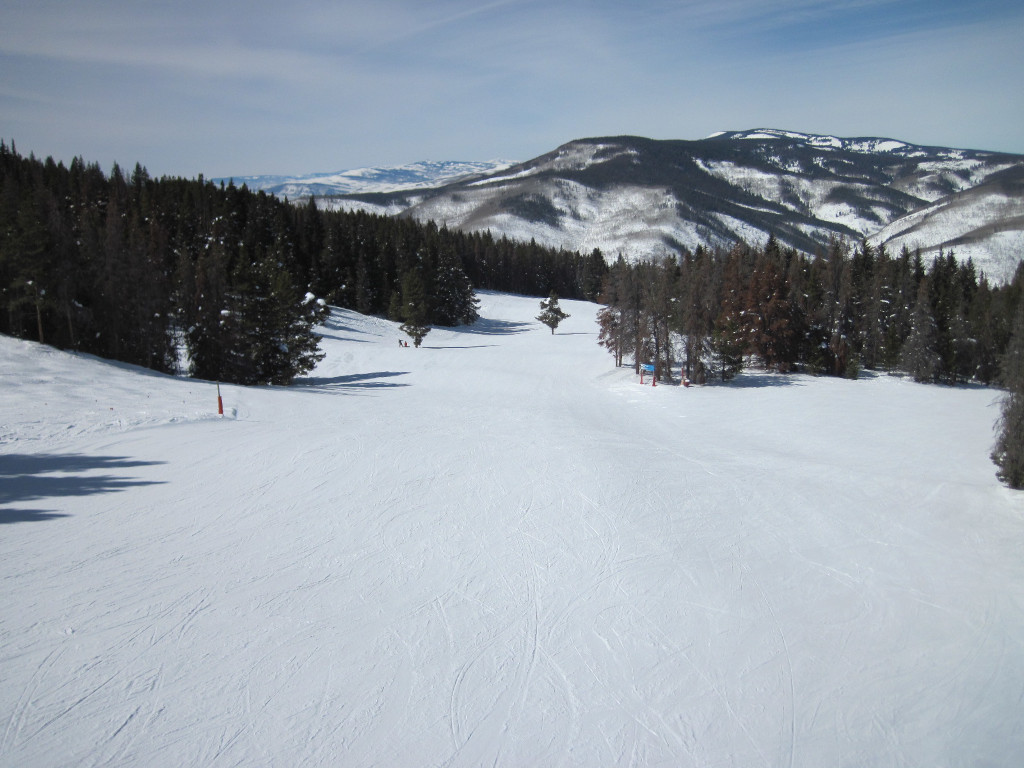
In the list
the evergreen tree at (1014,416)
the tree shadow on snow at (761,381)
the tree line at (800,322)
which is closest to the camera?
the evergreen tree at (1014,416)

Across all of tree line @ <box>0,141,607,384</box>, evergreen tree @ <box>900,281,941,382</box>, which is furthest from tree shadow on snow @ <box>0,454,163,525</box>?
evergreen tree @ <box>900,281,941,382</box>

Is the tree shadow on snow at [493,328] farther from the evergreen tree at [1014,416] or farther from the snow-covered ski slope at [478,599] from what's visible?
the evergreen tree at [1014,416]

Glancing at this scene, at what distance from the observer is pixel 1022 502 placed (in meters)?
14.8

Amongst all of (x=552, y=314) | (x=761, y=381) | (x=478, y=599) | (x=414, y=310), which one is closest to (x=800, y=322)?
(x=761, y=381)

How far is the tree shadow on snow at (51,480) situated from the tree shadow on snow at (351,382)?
15380mm

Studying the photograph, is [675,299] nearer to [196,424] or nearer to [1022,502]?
[1022,502]

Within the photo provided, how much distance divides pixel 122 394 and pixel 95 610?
1485 cm

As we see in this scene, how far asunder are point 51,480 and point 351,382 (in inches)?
906

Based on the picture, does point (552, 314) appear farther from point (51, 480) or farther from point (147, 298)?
point (51, 480)

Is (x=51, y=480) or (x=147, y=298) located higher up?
(x=147, y=298)

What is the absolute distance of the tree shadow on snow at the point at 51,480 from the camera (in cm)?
1020

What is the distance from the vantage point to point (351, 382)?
34688 millimetres

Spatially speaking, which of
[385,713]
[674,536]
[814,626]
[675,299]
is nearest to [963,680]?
[814,626]

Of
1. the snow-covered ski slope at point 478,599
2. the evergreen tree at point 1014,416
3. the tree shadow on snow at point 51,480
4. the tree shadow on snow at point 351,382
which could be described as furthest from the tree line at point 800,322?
the tree shadow on snow at point 51,480
